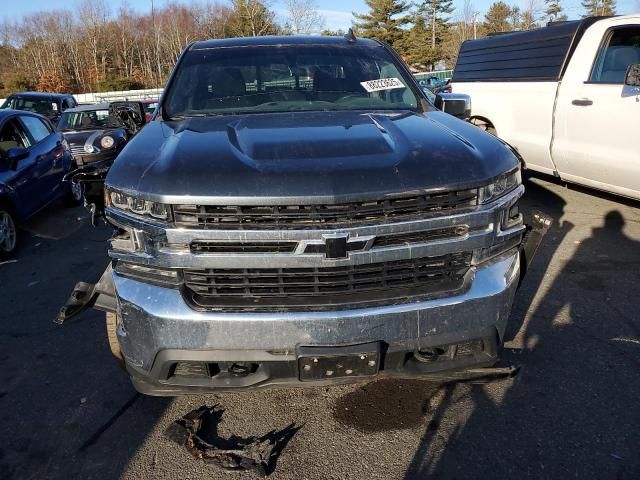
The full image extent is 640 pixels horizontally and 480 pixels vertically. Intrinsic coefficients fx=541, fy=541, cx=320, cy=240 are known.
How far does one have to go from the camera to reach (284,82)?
361 centimetres

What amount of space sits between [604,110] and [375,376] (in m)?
4.57

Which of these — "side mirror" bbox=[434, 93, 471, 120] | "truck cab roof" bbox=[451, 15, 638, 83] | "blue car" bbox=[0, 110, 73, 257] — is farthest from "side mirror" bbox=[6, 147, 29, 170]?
"truck cab roof" bbox=[451, 15, 638, 83]

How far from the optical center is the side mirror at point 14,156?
20.7 feet

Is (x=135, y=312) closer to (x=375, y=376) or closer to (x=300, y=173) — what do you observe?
(x=300, y=173)

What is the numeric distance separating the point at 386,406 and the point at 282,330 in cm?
104

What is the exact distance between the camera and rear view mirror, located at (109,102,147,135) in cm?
388

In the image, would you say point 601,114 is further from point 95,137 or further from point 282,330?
point 95,137

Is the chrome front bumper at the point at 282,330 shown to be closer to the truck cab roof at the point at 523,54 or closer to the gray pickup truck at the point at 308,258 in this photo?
the gray pickup truck at the point at 308,258

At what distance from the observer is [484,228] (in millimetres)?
2396

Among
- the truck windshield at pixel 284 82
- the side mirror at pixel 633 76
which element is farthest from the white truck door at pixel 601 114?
the truck windshield at pixel 284 82

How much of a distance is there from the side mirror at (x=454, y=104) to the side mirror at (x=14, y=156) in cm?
500

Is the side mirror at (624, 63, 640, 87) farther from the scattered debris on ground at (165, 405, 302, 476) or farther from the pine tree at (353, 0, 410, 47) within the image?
the pine tree at (353, 0, 410, 47)

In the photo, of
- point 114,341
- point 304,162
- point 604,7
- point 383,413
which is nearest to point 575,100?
point 383,413

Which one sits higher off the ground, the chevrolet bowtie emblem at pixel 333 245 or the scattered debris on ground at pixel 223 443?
the chevrolet bowtie emblem at pixel 333 245
